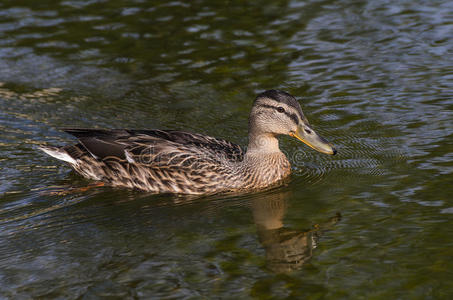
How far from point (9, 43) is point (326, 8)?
651 cm

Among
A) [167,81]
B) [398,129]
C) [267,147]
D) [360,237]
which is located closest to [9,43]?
[167,81]

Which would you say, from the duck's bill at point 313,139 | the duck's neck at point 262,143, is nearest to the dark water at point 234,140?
the duck's bill at point 313,139

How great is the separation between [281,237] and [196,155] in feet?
6.89

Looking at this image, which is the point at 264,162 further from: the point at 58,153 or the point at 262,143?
the point at 58,153

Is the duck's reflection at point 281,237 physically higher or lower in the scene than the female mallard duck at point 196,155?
lower

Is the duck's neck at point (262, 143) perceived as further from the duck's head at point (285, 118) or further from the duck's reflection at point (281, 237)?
the duck's reflection at point (281, 237)

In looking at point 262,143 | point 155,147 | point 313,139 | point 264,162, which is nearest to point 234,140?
point 262,143

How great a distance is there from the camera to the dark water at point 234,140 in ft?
22.3

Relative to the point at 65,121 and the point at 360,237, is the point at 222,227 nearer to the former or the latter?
the point at 360,237

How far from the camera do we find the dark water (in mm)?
6809

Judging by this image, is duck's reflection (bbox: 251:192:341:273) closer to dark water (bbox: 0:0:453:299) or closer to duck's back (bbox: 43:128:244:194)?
dark water (bbox: 0:0:453:299)

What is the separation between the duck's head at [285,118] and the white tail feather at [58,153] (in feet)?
8.56

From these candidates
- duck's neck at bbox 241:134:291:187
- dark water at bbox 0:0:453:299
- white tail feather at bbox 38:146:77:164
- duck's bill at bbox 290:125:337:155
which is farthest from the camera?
white tail feather at bbox 38:146:77:164

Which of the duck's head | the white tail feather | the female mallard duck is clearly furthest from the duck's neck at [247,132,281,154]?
the white tail feather
